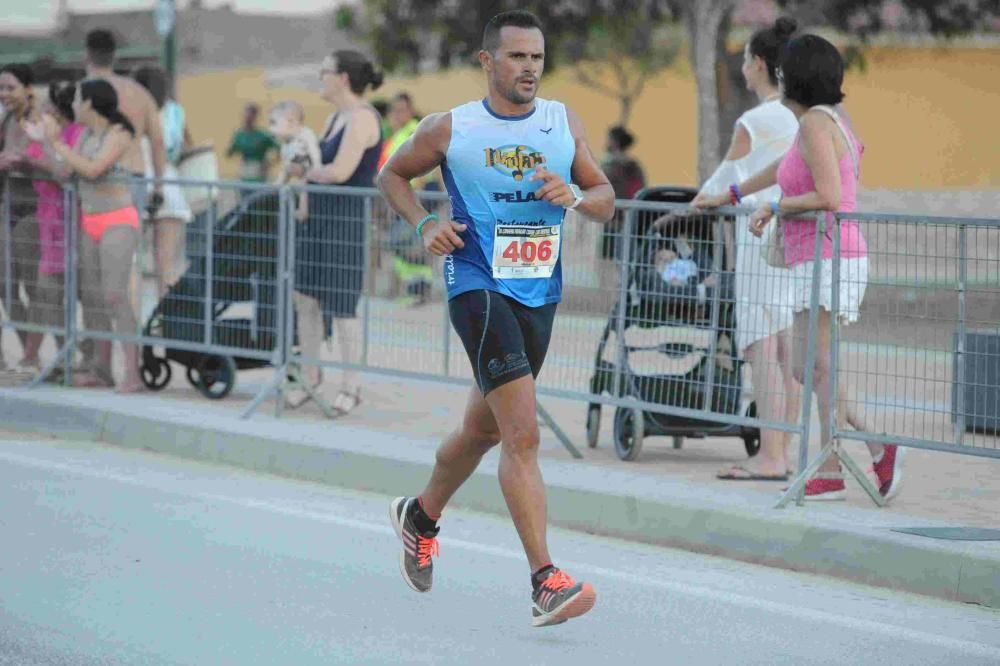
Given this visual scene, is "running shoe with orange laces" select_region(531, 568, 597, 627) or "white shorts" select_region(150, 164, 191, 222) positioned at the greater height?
"white shorts" select_region(150, 164, 191, 222)

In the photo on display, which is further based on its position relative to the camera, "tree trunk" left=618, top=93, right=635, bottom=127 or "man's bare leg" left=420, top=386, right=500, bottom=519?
"tree trunk" left=618, top=93, right=635, bottom=127

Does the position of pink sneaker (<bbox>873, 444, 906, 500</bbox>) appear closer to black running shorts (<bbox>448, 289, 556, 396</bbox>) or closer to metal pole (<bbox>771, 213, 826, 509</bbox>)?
metal pole (<bbox>771, 213, 826, 509</bbox>)

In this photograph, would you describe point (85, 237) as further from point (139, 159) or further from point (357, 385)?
point (357, 385)

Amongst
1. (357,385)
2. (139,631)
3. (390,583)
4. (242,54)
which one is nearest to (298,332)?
(357,385)

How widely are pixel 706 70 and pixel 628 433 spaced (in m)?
10.5

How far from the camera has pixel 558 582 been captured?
6121mm

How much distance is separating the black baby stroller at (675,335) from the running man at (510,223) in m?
2.25

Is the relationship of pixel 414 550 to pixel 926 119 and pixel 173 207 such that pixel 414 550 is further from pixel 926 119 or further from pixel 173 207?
pixel 926 119

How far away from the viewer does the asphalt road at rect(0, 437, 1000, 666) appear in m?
5.98

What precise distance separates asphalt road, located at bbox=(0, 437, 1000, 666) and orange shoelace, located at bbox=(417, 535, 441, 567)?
139mm

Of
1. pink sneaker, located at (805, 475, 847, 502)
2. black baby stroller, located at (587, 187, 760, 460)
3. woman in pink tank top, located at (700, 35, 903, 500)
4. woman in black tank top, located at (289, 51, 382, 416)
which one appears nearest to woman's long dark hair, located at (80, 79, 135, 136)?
woman in black tank top, located at (289, 51, 382, 416)

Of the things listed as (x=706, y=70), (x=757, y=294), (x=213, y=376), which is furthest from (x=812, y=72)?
(x=706, y=70)

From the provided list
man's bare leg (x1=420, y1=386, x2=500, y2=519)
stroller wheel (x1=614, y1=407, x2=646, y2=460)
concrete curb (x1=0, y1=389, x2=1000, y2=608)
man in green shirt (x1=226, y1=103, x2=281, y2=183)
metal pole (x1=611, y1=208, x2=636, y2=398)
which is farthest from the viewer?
man in green shirt (x1=226, y1=103, x2=281, y2=183)

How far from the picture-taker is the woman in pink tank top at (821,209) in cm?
802
